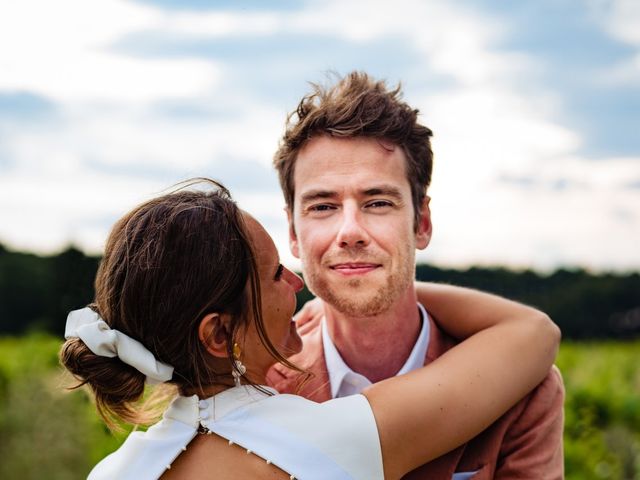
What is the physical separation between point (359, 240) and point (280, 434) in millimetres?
1104

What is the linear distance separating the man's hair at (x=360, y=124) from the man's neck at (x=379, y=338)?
1.64 feet

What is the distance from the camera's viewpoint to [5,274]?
68.7 ft

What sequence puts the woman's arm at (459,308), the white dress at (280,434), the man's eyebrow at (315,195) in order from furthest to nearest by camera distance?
1. the man's eyebrow at (315,195)
2. the woman's arm at (459,308)
3. the white dress at (280,434)

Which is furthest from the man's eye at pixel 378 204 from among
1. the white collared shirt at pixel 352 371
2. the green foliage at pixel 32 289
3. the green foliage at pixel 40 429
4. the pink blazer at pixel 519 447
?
the green foliage at pixel 32 289

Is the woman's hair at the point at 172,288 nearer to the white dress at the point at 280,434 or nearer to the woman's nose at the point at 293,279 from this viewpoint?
the white dress at the point at 280,434

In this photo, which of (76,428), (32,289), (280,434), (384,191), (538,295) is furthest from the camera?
(32,289)

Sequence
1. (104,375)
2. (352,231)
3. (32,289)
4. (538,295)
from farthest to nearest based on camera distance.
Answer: (32,289)
(538,295)
(352,231)
(104,375)

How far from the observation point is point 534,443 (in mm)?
2883

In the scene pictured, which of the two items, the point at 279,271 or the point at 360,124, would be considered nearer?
the point at 279,271

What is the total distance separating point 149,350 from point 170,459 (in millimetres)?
316

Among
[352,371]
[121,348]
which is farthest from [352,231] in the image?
[121,348]

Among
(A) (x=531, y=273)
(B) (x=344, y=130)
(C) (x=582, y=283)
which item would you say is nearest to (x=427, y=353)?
(B) (x=344, y=130)

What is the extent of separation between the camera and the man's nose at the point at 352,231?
3146 millimetres

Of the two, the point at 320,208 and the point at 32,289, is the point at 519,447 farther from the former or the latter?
the point at 32,289
